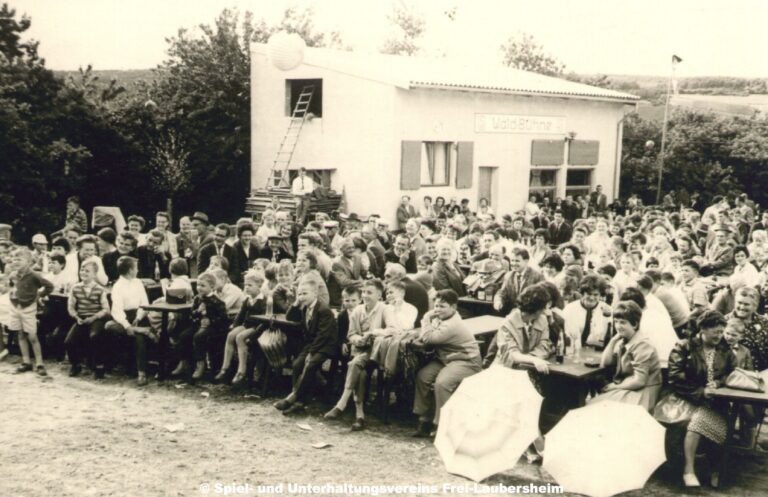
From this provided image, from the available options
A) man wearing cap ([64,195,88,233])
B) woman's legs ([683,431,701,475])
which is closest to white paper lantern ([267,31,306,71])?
man wearing cap ([64,195,88,233])

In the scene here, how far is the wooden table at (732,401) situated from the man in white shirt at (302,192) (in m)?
12.5

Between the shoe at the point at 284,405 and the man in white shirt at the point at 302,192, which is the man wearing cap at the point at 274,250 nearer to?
the shoe at the point at 284,405

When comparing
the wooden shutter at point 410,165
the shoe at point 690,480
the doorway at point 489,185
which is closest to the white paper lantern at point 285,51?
the wooden shutter at point 410,165

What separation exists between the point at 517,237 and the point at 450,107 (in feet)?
26.2

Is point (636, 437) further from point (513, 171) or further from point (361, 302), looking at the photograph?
point (513, 171)

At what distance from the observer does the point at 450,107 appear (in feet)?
64.5

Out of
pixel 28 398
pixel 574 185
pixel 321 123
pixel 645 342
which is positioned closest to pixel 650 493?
pixel 645 342

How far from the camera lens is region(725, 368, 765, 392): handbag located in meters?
6.08

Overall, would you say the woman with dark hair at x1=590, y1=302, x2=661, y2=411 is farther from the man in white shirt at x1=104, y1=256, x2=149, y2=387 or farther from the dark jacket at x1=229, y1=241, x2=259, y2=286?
the dark jacket at x1=229, y1=241, x2=259, y2=286

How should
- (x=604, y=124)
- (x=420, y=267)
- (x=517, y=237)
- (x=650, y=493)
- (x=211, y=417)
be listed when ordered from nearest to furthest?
(x=650, y=493) → (x=211, y=417) → (x=420, y=267) → (x=517, y=237) → (x=604, y=124)

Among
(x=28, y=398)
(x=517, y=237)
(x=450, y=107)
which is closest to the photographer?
(x=28, y=398)

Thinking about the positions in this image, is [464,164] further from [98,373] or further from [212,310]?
[98,373]

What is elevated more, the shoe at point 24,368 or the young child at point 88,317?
the young child at point 88,317

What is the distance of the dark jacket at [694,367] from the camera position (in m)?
6.23
